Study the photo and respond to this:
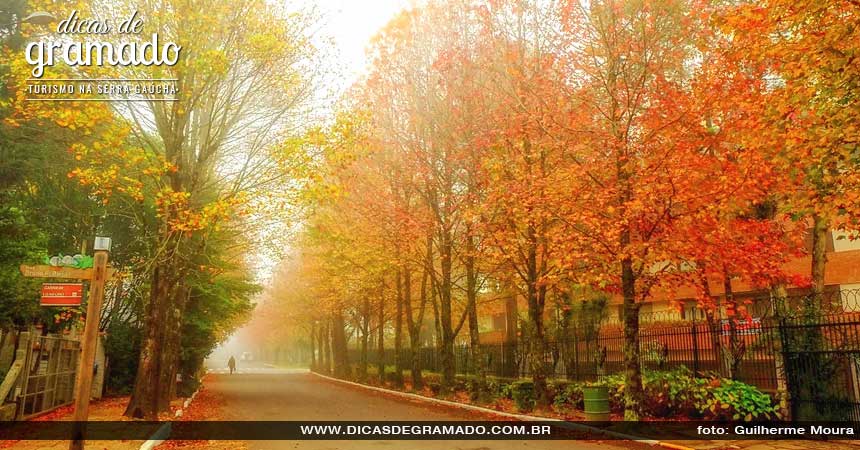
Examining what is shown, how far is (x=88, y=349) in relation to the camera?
9.46m

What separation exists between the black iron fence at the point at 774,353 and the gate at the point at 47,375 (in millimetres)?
13238

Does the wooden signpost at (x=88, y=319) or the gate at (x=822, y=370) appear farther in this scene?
the gate at (x=822, y=370)

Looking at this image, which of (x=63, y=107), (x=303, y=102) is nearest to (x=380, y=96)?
(x=303, y=102)

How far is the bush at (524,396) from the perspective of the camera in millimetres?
18234

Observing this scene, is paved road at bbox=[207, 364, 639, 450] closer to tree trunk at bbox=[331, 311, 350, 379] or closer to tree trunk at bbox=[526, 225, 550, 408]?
tree trunk at bbox=[526, 225, 550, 408]

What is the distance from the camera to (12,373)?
13.5 metres

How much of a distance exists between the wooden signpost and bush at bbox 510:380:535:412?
40.2 feet

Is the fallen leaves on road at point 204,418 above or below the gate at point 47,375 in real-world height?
below

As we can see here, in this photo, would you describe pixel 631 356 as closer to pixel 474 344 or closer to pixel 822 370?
pixel 822 370

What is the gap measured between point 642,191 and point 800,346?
4774mm

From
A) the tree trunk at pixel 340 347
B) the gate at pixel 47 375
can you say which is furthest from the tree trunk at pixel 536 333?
the tree trunk at pixel 340 347

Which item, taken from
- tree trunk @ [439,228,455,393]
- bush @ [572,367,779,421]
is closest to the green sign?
bush @ [572,367,779,421]

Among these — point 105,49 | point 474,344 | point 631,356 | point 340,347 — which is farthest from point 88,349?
point 340,347

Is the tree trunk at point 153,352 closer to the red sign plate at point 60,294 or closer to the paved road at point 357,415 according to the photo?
the paved road at point 357,415
